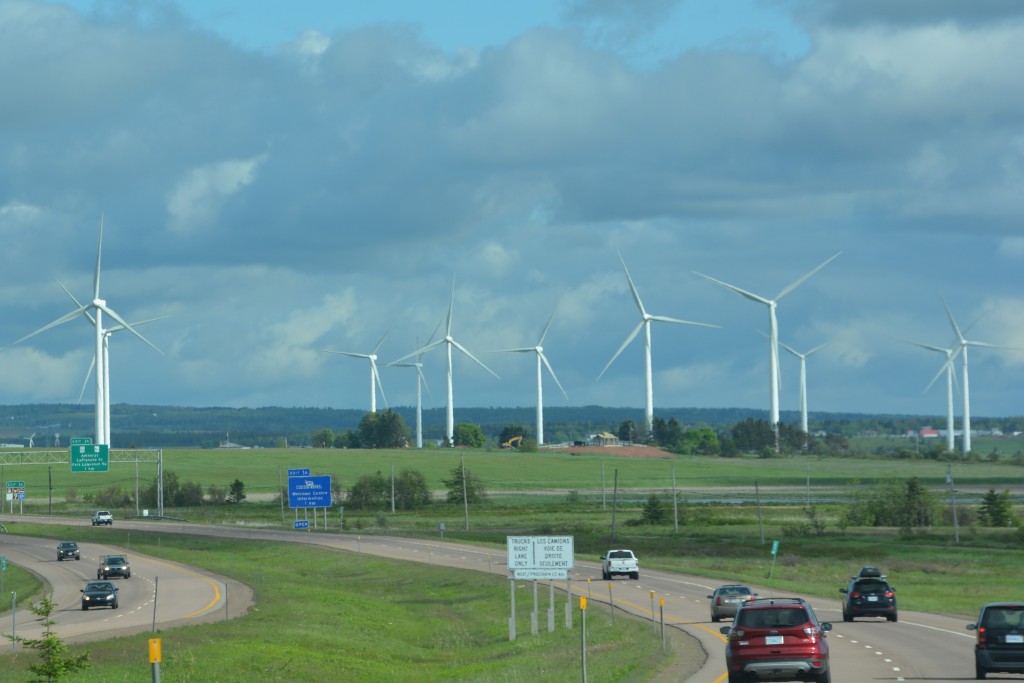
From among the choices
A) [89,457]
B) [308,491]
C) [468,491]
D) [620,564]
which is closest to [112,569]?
[308,491]

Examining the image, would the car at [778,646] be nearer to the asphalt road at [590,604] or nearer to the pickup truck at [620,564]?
the asphalt road at [590,604]

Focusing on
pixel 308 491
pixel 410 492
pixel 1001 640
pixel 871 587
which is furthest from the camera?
pixel 410 492

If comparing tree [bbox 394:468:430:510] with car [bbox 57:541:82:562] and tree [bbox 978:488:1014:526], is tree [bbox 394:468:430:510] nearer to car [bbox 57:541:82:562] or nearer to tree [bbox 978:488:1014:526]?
tree [bbox 978:488:1014:526]

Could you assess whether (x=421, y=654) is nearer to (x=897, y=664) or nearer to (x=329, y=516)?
(x=897, y=664)

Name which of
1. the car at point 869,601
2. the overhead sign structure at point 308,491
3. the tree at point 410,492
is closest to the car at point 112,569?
the overhead sign structure at point 308,491

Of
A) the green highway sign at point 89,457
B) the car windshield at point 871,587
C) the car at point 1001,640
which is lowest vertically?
the car windshield at point 871,587

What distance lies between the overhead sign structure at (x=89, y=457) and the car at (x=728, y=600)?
3802 inches

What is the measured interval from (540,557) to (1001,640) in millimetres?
22590

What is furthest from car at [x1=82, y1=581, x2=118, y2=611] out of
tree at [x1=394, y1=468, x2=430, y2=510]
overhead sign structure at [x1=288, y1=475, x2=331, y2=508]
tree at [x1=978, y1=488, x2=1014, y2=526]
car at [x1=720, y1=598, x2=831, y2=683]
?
tree at [x1=394, y1=468, x2=430, y2=510]

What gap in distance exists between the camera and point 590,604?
75.1m

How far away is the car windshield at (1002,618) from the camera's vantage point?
3644 centimetres

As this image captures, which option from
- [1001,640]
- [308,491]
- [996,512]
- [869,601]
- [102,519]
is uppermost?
[308,491]

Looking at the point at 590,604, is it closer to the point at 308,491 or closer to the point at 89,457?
the point at 308,491

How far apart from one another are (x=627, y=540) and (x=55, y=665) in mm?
102035
